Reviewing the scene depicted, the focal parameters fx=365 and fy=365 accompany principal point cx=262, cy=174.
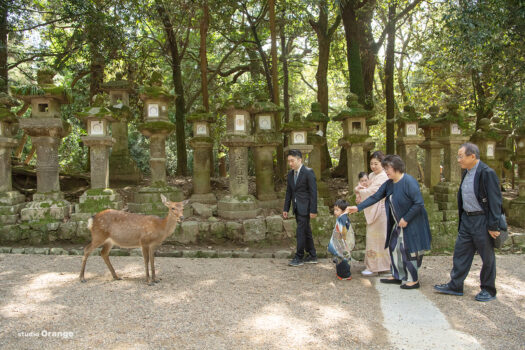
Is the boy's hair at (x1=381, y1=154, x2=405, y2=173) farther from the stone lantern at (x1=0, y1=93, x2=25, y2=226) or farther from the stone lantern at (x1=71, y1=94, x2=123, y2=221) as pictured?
the stone lantern at (x1=0, y1=93, x2=25, y2=226)

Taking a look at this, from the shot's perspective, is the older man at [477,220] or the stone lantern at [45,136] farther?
the stone lantern at [45,136]

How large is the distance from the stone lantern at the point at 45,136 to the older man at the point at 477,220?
6444mm

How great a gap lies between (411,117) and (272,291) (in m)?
5.34

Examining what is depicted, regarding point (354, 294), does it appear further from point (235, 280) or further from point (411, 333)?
point (235, 280)

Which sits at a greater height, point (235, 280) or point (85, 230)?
point (85, 230)

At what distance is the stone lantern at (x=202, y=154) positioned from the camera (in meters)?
8.12

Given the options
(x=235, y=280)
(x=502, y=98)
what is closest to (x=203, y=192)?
(x=235, y=280)

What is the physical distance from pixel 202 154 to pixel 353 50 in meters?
5.37

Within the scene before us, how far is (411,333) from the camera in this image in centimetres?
324

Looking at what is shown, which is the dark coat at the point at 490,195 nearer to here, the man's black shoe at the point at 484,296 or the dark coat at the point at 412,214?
the dark coat at the point at 412,214

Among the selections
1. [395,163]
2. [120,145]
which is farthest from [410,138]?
[120,145]

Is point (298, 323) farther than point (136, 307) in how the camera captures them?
No

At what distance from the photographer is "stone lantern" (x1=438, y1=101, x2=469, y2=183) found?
26.1 ft

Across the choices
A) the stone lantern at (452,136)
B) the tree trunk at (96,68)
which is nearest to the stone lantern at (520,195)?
the stone lantern at (452,136)
